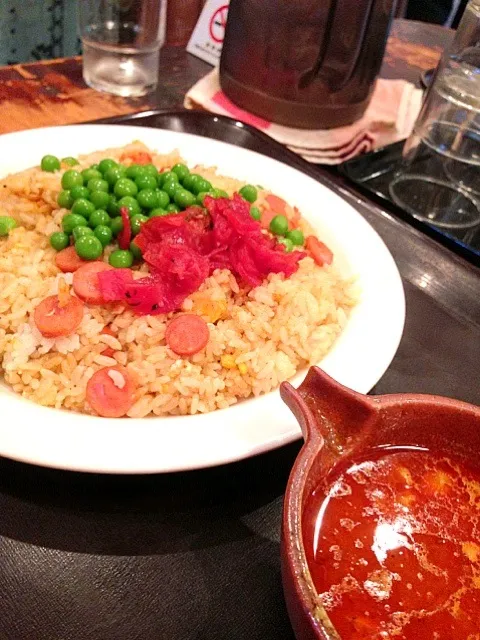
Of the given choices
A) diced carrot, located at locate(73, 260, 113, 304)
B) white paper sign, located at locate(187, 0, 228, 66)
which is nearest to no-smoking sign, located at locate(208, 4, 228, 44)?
white paper sign, located at locate(187, 0, 228, 66)

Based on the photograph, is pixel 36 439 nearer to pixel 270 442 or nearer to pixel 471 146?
pixel 270 442

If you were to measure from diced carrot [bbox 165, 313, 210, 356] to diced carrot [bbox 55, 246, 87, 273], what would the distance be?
424 millimetres

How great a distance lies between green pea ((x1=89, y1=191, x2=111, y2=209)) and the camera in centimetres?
218

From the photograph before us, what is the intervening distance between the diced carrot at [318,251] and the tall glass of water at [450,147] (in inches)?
31.3

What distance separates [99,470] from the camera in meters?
1.41

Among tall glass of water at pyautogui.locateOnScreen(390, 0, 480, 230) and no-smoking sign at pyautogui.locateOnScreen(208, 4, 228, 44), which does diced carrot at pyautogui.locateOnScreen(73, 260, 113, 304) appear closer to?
tall glass of water at pyautogui.locateOnScreen(390, 0, 480, 230)

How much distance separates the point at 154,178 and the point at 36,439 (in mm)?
1230

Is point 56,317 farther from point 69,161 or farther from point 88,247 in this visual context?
point 69,161

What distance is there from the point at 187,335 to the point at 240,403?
0.28m

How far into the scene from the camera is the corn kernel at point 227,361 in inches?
72.1

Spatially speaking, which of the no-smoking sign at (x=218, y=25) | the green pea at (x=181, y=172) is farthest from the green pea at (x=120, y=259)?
the no-smoking sign at (x=218, y=25)

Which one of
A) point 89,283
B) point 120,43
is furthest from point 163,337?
point 120,43

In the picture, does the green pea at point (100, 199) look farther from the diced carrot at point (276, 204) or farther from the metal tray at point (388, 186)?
the metal tray at point (388, 186)

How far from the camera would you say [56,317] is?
6.05 feet
